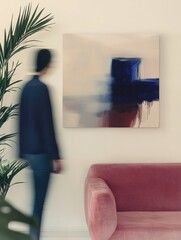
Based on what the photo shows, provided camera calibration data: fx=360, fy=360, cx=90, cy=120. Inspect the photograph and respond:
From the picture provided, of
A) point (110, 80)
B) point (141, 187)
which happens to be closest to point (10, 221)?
point (141, 187)

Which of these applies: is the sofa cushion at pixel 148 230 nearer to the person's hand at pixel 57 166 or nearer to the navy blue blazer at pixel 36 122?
the person's hand at pixel 57 166

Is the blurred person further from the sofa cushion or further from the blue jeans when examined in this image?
the sofa cushion

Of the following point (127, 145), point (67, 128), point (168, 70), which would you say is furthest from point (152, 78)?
point (67, 128)

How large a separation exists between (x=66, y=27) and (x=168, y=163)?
1.45 metres

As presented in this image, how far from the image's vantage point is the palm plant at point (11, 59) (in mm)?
2826

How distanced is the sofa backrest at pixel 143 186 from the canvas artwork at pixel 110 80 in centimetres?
43

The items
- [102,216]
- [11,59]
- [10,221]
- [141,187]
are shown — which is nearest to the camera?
[10,221]

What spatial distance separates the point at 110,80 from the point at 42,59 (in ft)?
2.02

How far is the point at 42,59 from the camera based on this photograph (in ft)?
10.3

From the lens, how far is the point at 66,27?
10.2ft

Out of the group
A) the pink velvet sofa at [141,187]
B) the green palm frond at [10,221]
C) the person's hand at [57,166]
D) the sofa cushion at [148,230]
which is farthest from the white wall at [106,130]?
the green palm frond at [10,221]

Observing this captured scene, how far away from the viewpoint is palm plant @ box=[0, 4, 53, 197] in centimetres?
283

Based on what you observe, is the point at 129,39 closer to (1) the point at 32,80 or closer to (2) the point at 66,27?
(2) the point at 66,27

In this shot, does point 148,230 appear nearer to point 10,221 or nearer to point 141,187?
point 141,187
